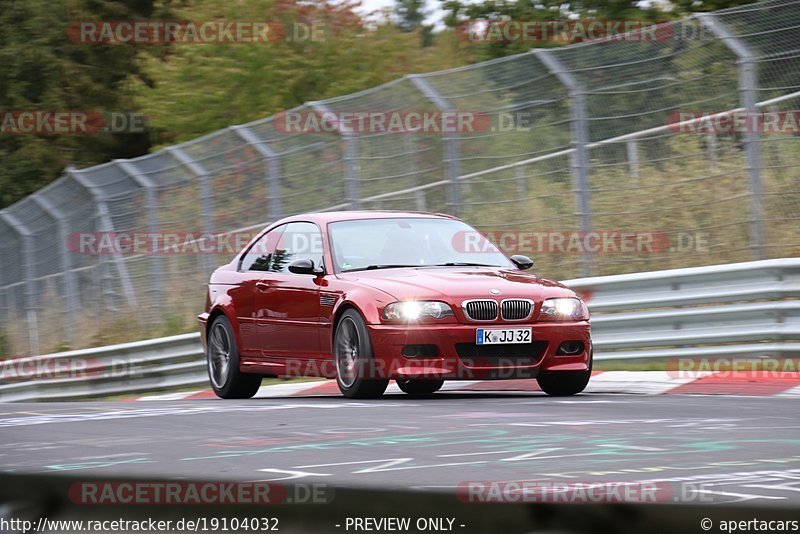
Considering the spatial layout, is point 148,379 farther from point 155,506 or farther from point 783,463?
→ point 155,506

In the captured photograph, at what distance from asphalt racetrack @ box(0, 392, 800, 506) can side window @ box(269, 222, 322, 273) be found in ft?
5.48

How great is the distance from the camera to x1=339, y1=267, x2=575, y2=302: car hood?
9.53 metres

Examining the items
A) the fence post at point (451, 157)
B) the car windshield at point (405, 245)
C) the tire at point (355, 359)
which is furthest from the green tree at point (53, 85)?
the tire at point (355, 359)

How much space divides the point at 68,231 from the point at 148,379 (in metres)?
5.86

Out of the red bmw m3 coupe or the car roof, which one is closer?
the red bmw m3 coupe

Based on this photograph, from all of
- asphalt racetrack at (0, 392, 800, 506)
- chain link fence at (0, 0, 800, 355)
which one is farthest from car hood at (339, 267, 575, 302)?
chain link fence at (0, 0, 800, 355)

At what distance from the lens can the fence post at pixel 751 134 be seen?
11.8 metres

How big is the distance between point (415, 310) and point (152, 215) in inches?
430

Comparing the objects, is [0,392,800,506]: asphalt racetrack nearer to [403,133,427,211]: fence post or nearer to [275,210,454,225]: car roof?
[275,210,454,225]: car roof

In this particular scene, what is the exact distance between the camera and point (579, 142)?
13047 mm

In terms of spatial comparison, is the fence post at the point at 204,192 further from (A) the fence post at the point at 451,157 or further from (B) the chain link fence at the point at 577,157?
(A) the fence post at the point at 451,157

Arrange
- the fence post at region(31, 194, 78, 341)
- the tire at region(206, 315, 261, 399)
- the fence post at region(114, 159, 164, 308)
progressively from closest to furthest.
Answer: the tire at region(206, 315, 261, 399)
the fence post at region(114, 159, 164, 308)
the fence post at region(31, 194, 78, 341)

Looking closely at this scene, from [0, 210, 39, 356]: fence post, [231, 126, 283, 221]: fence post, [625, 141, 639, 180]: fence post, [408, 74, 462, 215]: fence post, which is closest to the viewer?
[625, 141, 639, 180]: fence post

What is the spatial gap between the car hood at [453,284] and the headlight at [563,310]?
0.17ft
